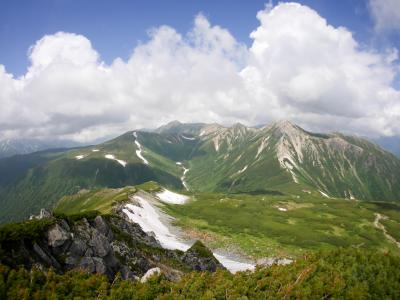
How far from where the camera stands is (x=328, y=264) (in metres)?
20.7

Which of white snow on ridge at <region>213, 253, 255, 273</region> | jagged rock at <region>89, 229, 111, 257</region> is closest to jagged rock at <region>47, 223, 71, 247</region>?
jagged rock at <region>89, 229, 111, 257</region>

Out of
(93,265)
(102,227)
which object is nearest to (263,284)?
(93,265)

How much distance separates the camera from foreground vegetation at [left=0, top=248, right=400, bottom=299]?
18.4 metres

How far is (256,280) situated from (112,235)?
37.9 m

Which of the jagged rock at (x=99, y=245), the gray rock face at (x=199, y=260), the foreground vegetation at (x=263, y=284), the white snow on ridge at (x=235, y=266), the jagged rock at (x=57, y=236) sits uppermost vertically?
the foreground vegetation at (x=263, y=284)

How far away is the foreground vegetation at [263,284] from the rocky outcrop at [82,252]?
35.6 feet

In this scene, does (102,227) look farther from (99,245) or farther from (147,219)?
(147,219)

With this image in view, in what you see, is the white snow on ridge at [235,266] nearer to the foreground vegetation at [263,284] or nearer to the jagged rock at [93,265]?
the jagged rock at [93,265]

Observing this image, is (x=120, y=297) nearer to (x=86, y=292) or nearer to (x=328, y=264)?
(x=86, y=292)

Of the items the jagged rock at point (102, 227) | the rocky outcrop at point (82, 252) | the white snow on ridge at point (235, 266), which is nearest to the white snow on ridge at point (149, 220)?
the white snow on ridge at point (235, 266)

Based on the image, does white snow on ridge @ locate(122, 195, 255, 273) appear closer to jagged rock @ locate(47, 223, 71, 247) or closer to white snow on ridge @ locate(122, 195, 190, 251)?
white snow on ridge @ locate(122, 195, 190, 251)

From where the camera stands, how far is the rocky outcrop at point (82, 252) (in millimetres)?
32031

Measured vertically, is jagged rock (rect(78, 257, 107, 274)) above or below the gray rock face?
above

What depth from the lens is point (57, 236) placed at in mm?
37375
